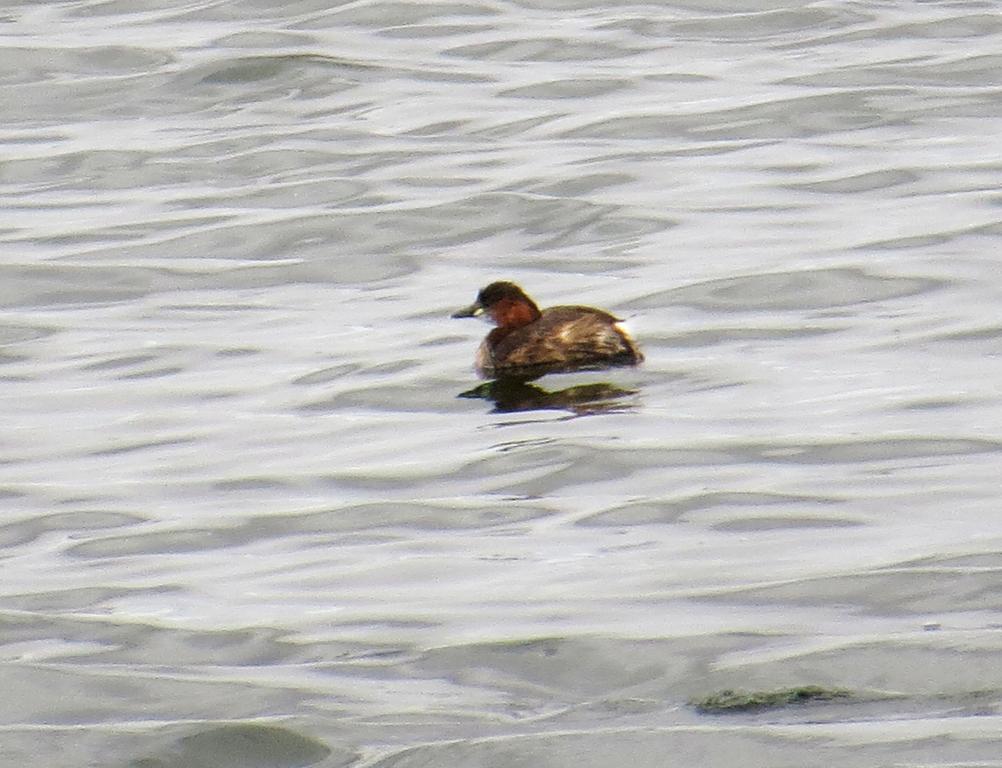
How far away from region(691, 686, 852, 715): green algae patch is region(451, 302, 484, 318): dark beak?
211 inches

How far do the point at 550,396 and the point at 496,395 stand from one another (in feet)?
0.77

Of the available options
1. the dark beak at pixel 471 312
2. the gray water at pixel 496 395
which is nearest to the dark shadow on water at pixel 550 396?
the gray water at pixel 496 395

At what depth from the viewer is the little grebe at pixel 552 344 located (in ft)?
33.2

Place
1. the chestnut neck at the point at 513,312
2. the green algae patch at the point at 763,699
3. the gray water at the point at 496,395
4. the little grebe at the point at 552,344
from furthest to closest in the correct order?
the chestnut neck at the point at 513,312 → the little grebe at the point at 552,344 → the gray water at the point at 496,395 → the green algae patch at the point at 763,699

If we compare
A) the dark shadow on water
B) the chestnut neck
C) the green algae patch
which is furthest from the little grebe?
the green algae patch

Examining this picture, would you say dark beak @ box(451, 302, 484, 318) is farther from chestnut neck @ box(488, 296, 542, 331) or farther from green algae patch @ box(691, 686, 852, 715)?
green algae patch @ box(691, 686, 852, 715)

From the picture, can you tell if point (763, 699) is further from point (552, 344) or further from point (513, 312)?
point (513, 312)

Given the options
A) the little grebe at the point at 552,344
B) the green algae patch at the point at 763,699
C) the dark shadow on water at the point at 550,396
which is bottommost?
the dark shadow on water at the point at 550,396

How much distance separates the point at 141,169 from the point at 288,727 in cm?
1071

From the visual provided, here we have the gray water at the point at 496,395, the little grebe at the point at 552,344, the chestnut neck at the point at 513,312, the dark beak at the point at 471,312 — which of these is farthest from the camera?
the dark beak at the point at 471,312

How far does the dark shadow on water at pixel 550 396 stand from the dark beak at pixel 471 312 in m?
0.60

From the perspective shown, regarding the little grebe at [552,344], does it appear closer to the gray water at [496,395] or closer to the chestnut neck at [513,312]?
the chestnut neck at [513,312]

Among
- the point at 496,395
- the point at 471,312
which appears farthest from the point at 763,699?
the point at 471,312

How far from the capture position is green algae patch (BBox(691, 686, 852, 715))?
214 inches
